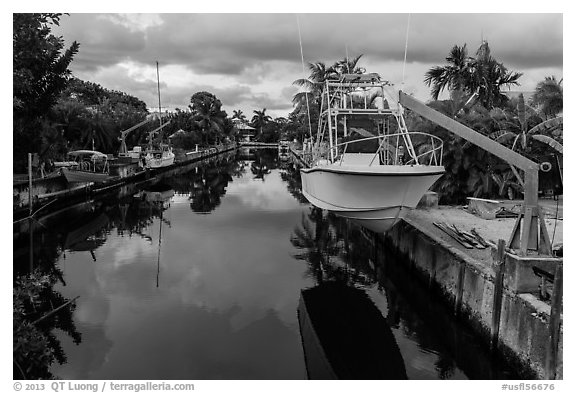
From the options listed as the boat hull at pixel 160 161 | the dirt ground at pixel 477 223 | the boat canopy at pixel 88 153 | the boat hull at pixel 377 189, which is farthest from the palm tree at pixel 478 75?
the boat hull at pixel 160 161

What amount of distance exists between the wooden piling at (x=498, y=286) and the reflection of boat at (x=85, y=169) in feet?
72.1

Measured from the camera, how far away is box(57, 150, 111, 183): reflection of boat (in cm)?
2502

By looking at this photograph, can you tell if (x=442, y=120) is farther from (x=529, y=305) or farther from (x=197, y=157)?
(x=197, y=157)

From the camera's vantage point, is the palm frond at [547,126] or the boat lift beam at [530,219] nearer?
the boat lift beam at [530,219]

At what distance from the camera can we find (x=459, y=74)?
77.4ft

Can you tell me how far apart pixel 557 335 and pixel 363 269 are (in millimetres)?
8881

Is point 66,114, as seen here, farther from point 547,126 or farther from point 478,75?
point 547,126

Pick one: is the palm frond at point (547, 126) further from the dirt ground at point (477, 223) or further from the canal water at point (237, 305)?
the canal water at point (237, 305)

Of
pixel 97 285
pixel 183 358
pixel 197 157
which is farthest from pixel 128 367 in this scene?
pixel 197 157

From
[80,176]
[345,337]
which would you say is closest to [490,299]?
[345,337]

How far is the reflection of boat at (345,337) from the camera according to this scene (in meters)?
9.33

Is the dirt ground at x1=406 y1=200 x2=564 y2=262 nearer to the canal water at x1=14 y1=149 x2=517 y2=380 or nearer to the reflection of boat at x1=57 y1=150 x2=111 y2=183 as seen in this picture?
the canal water at x1=14 y1=149 x2=517 y2=380

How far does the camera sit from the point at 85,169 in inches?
1117

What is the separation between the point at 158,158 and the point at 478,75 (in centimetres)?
2974
